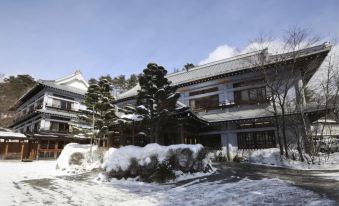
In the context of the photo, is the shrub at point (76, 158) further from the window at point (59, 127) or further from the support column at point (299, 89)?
the support column at point (299, 89)

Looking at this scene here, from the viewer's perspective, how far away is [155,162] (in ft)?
42.8

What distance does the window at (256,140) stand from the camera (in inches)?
771

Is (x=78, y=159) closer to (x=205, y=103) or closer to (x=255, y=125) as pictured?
(x=205, y=103)

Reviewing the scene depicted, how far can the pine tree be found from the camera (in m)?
15.4

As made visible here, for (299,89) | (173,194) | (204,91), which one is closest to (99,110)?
(204,91)

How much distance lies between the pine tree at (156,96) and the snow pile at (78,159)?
6844 millimetres

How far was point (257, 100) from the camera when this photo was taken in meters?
21.3

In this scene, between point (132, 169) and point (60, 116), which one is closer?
point (132, 169)

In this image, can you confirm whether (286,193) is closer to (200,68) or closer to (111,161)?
(111,161)

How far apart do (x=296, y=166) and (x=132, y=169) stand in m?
11.5

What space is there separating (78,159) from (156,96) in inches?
352

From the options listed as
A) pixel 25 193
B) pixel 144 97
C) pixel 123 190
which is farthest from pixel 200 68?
pixel 25 193

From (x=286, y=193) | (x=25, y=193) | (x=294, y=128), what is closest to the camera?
(x=286, y=193)

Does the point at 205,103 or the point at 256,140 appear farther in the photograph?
the point at 205,103
